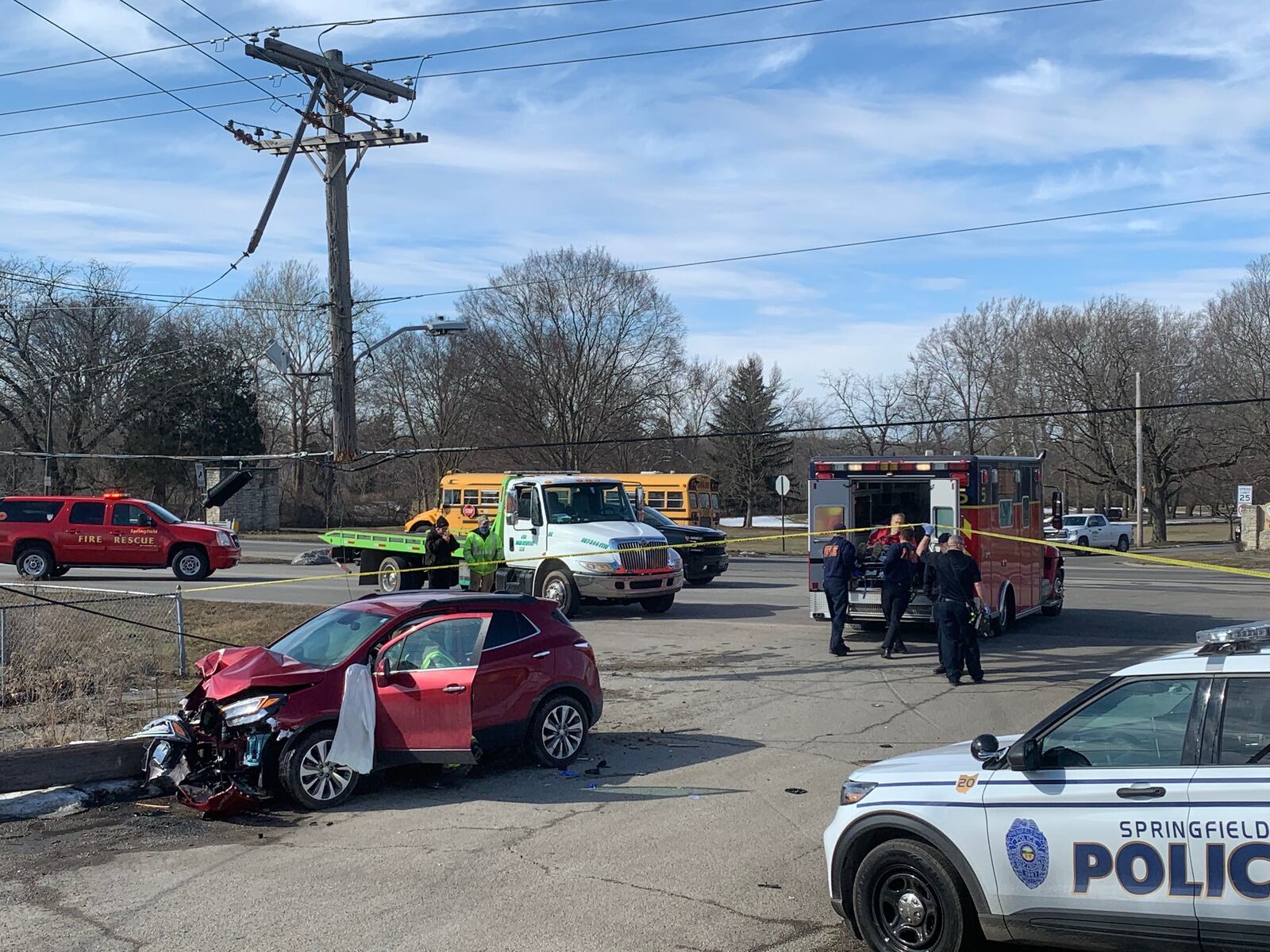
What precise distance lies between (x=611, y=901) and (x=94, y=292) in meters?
54.3

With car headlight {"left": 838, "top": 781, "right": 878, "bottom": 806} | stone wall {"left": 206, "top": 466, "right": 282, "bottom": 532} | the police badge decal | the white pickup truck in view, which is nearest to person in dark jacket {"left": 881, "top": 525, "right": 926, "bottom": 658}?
car headlight {"left": 838, "top": 781, "right": 878, "bottom": 806}

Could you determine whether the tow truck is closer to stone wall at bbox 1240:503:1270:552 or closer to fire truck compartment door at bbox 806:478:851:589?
fire truck compartment door at bbox 806:478:851:589

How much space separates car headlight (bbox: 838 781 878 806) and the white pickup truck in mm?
45374

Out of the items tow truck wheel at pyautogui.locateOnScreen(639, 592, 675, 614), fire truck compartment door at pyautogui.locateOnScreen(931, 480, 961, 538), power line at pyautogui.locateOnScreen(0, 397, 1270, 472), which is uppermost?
power line at pyautogui.locateOnScreen(0, 397, 1270, 472)

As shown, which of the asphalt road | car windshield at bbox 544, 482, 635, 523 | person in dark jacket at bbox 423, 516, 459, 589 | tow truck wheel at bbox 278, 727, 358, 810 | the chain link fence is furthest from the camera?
car windshield at bbox 544, 482, 635, 523

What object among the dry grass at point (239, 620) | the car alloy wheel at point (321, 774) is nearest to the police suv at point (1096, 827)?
the car alloy wheel at point (321, 774)

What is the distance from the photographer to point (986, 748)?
5336 millimetres

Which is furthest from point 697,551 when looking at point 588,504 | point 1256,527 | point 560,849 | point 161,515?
point 1256,527

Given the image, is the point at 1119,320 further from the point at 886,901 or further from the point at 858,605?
the point at 886,901

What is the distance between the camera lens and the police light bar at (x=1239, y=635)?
202 inches

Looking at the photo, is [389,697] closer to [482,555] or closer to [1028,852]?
[1028,852]

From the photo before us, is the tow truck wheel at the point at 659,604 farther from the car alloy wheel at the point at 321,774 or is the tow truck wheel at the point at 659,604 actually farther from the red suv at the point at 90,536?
the car alloy wheel at the point at 321,774

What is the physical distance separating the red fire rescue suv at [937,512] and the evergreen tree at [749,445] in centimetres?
5378

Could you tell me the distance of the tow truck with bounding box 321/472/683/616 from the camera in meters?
20.8
